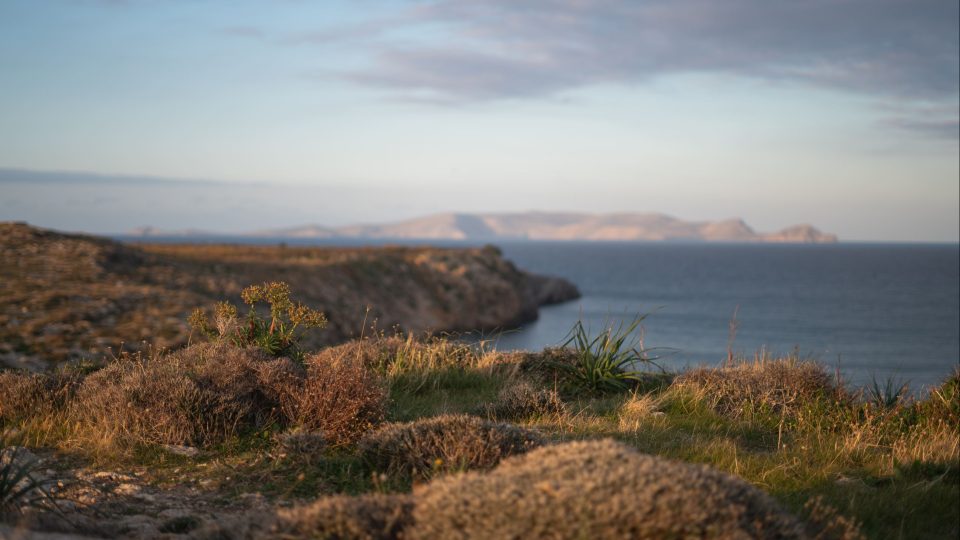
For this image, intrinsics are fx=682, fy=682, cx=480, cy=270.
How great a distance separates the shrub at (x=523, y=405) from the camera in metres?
8.45

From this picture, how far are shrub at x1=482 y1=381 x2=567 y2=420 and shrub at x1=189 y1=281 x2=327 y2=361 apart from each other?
8.08 feet

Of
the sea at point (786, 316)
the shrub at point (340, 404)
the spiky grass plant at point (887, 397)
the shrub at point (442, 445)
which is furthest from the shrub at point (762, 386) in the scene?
the shrub at point (340, 404)

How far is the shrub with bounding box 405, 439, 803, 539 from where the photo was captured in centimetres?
358

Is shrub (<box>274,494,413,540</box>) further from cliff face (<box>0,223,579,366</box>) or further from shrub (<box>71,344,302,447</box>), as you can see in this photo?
cliff face (<box>0,223,579,366</box>)

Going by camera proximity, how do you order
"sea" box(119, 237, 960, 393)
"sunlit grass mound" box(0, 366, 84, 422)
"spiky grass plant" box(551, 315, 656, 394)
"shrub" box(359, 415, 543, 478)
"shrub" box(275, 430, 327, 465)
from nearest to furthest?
"shrub" box(359, 415, 543, 478), "shrub" box(275, 430, 327, 465), "sunlit grass mound" box(0, 366, 84, 422), "spiky grass plant" box(551, 315, 656, 394), "sea" box(119, 237, 960, 393)

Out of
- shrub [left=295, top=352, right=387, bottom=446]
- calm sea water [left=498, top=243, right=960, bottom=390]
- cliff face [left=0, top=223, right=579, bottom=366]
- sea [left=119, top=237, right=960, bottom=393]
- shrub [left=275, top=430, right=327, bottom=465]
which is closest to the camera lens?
shrub [left=275, top=430, right=327, bottom=465]

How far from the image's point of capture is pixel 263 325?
9.40 metres

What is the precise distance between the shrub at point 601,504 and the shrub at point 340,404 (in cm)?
294

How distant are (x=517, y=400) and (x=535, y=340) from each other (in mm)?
37685

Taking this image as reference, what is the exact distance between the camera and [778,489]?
582cm

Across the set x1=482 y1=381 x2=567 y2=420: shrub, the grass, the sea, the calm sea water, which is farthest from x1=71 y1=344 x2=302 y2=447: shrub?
the calm sea water

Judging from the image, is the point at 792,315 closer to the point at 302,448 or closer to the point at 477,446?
the point at 477,446

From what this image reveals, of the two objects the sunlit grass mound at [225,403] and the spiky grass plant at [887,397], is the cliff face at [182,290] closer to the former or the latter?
the sunlit grass mound at [225,403]

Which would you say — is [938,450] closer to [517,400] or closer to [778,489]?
[778,489]
